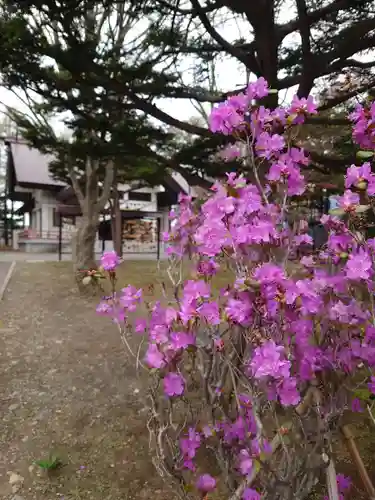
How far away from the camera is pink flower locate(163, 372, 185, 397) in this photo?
1528mm

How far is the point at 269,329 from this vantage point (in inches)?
55.0

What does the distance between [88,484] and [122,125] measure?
3247 millimetres

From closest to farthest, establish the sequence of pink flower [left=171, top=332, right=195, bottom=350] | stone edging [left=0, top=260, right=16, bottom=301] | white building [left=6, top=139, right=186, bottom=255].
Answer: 1. pink flower [left=171, top=332, right=195, bottom=350]
2. stone edging [left=0, top=260, right=16, bottom=301]
3. white building [left=6, top=139, right=186, bottom=255]

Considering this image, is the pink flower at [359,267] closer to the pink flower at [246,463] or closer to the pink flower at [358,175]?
the pink flower at [358,175]

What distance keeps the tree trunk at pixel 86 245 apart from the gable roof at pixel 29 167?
457 inches

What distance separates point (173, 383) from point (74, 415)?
1.95 metres

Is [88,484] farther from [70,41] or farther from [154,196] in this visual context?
[154,196]

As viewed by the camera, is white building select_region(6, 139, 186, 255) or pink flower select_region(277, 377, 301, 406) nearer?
pink flower select_region(277, 377, 301, 406)

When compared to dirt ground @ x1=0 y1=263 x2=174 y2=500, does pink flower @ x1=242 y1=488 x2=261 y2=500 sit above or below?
above

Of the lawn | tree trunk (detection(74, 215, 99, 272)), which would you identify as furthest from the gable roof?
the lawn

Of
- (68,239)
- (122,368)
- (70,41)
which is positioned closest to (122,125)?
(70,41)

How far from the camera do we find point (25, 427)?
302cm

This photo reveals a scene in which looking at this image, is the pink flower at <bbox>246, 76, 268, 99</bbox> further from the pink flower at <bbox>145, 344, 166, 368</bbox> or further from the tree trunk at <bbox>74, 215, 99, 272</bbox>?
the tree trunk at <bbox>74, 215, 99, 272</bbox>

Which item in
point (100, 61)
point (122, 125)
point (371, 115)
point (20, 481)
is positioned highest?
→ point (100, 61)
